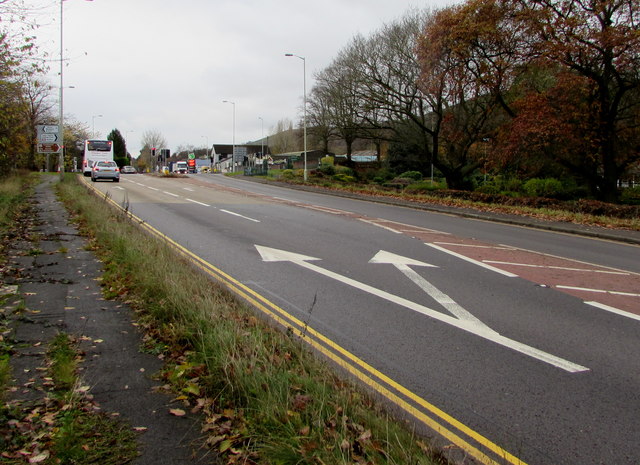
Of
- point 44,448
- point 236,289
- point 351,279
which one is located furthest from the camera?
point 351,279

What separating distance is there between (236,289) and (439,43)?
65.9 feet

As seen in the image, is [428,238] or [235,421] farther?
[428,238]

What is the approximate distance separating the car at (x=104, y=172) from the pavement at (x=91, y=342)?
26525mm

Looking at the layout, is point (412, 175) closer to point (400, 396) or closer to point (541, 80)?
point (541, 80)

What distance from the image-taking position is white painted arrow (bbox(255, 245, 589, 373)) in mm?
4746

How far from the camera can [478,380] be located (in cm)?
431

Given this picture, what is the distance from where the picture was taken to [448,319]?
592 centimetres

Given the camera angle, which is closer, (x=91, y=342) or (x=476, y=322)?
(x=91, y=342)

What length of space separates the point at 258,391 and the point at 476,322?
10.8 ft

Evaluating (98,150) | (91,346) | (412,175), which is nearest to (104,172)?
(98,150)

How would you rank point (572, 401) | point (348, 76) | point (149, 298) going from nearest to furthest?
point (572, 401) < point (149, 298) < point (348, 76)

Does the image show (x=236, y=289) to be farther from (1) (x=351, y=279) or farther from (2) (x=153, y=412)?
(2) (x=153, y=412)

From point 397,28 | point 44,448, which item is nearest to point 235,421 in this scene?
point 44,448

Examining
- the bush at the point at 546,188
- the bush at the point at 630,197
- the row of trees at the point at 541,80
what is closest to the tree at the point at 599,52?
the row of trees at the point at 541,80
